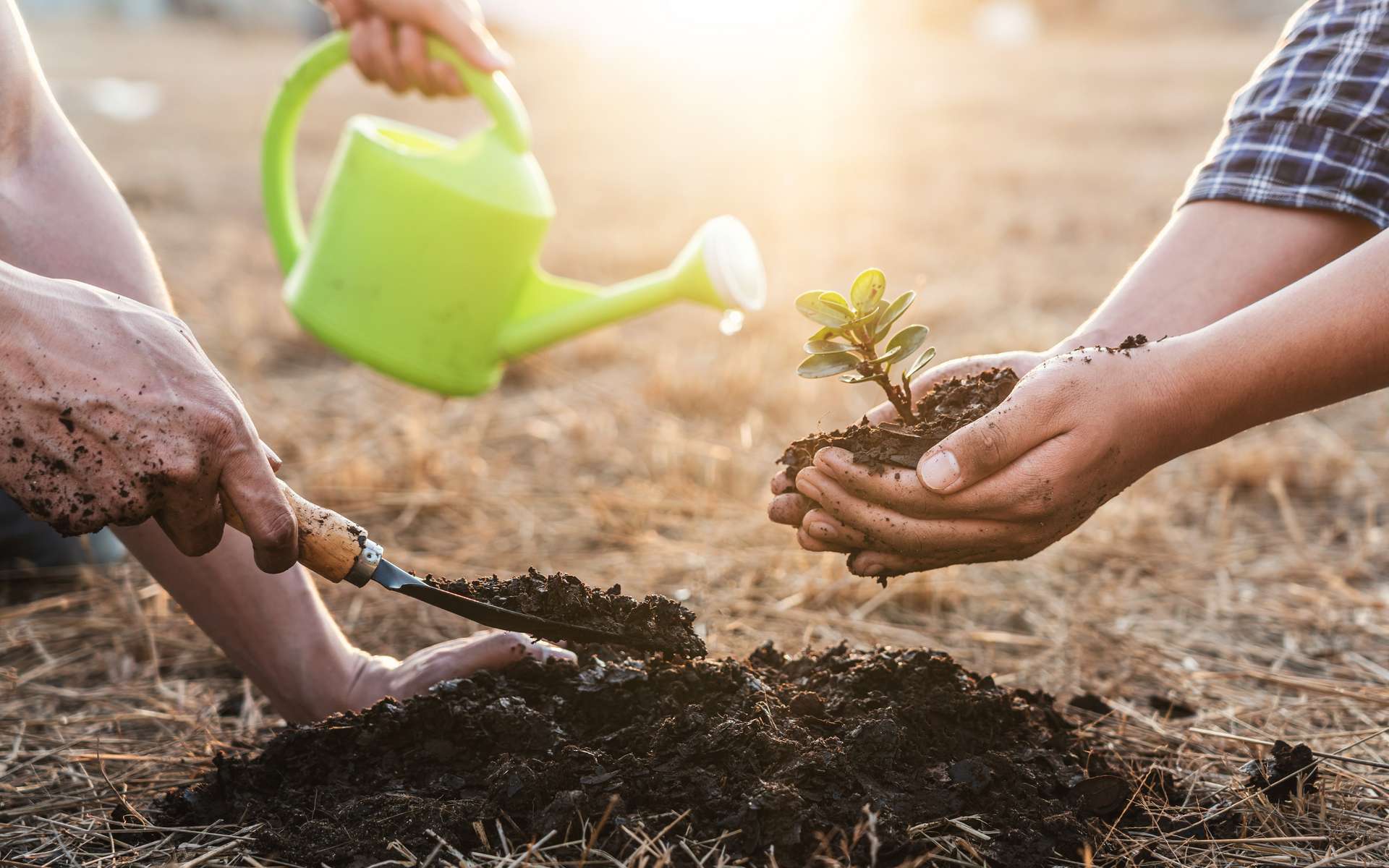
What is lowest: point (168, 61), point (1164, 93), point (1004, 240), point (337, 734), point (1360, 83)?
point (168, 61)

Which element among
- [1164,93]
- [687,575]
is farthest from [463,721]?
[1164,93]

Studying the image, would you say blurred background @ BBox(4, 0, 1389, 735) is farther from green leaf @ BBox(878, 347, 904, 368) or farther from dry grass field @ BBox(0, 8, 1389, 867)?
green leaf @ BBox(878, 347, 904, 368)

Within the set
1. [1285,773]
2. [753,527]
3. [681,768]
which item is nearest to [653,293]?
[753,527]

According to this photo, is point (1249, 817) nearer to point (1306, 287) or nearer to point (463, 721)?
point (1306, 287)

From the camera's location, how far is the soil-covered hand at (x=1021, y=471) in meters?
1.15

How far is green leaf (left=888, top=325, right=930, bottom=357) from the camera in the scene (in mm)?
1269

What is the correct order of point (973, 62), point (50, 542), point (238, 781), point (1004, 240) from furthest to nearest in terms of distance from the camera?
point (973, 62) < point (1004, 240) < point (50, 542) < point (238, 781)

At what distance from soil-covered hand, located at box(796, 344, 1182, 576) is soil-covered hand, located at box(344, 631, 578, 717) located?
0.45 metres

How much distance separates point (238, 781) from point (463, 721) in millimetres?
287

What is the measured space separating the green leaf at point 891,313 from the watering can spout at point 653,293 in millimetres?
634

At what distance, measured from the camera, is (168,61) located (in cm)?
1363

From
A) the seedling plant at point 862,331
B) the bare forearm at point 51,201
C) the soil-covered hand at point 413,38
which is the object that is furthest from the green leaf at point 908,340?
the soil-covered hand at point 413,38

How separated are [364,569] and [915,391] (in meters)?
0.79

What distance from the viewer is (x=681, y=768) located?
121cm
